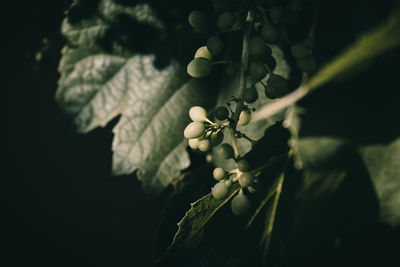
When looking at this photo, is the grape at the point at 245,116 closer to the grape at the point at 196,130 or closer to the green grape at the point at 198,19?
the grape at the point at 196,130

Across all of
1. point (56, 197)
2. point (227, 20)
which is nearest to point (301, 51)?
point (227, 20)

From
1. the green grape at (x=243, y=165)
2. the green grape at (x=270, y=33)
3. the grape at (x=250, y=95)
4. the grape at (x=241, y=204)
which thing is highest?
the green grape at (x=270, y=33)

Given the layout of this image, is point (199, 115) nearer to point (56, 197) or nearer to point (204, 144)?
point (204, 144)

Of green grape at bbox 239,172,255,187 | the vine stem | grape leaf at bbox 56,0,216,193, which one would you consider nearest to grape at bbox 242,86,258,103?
the vine stem

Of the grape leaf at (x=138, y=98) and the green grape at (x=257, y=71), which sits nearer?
the green grape at (x=257, y=71)

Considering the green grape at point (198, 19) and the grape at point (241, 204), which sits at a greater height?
the green grape at point (198, 19)

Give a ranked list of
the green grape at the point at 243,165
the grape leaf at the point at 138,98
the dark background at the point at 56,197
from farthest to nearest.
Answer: the dark background at the point at 56,197, the grape leaf at the point at 138,98, the green grape at the point at 243,165

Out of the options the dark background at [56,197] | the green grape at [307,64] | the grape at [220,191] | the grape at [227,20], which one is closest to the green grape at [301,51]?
the green grape at [307,64]

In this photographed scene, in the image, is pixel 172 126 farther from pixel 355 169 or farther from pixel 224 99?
pixel 355 169
